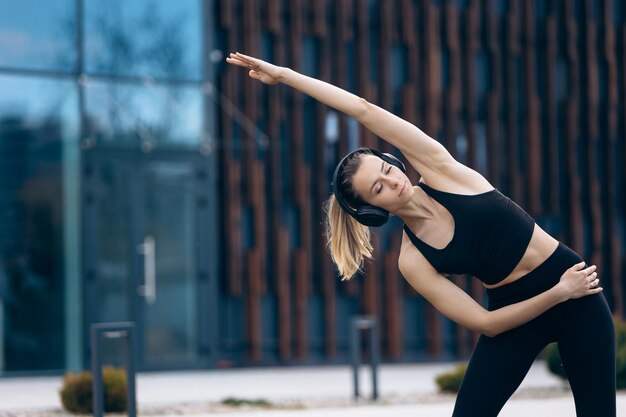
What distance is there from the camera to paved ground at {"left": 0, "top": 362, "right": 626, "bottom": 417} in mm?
9883

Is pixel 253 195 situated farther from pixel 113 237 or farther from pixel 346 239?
pixel 346 239

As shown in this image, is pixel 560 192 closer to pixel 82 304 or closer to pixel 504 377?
pixel 82 304

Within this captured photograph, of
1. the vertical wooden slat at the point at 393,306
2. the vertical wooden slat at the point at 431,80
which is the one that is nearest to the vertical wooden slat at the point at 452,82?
the vertical wooden slat at the point at 431,80

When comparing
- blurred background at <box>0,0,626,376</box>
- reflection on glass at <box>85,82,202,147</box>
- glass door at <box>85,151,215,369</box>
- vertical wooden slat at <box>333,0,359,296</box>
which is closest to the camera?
blurred background at <box>0,0,626,376</box>

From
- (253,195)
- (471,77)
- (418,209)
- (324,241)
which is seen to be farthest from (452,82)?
(418,209)

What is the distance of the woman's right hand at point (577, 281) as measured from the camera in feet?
15.0

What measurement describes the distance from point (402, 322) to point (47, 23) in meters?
6.70

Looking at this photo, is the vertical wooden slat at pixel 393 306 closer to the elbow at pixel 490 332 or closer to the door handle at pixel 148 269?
the door handle at pixel 148 269

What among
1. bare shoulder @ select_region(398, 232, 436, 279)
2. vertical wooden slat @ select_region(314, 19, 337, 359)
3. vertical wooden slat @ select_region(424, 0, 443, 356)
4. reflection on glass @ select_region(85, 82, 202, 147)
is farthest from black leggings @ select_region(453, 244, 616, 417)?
vertical wooden slat @ select_region(424, 0, 443, 356)

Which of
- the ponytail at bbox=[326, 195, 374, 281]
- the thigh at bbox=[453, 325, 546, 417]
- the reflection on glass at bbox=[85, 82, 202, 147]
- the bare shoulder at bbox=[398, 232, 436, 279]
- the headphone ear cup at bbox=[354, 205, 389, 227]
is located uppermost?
the reflection on glass at bbox=[85, 82, 202, 147]

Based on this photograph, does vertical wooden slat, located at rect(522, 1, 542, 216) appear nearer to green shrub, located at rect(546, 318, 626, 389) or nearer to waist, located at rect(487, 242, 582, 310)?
green shrub, located at rect(546, 318, 626, 389)

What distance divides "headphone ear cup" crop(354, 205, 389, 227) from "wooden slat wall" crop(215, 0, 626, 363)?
12161 millimetres

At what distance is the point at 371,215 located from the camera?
15.2ft

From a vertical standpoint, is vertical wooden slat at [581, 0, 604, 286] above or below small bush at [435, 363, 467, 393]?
above
